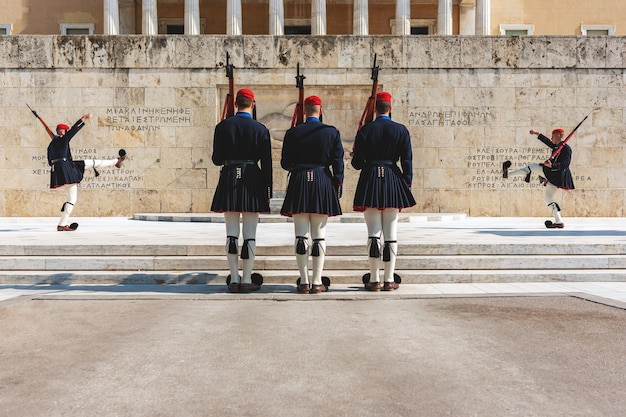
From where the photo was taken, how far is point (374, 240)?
684 cm

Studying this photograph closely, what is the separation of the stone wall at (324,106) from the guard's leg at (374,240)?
994 cm

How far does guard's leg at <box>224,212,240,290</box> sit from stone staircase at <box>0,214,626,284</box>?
2.57 feet

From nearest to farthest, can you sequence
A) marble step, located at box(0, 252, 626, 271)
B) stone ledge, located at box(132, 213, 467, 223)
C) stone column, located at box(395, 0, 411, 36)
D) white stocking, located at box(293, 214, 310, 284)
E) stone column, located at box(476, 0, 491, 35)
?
white stocking, located at box(293, 214, 310, 284)
marble step, located at box(0, 252, 626, 271)
stone ledge, located at box(132, 213, 467, 223)
stone column, located at box(395, 0, 411, 36)
stone column, located at box(476, 0, 491, 35)

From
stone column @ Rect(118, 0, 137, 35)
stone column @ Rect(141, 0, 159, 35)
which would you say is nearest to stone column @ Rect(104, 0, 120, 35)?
stone column @ Rect(141, 0, 159, 35)

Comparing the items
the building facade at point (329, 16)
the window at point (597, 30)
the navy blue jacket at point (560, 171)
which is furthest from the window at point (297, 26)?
the navy blue jacket at point (560, 171)

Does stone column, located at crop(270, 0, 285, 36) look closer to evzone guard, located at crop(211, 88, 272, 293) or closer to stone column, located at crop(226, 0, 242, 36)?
stone column, located at crop(226, 0, 242, 36)

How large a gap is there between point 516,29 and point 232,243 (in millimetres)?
34599

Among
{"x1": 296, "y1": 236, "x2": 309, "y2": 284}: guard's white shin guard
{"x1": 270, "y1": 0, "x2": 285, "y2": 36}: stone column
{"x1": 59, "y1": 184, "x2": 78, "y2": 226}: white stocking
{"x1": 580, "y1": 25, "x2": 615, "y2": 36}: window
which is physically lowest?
{"x1": 296, "y1": 236, "x2": 309, "y2": 284}: guard's white shin guard

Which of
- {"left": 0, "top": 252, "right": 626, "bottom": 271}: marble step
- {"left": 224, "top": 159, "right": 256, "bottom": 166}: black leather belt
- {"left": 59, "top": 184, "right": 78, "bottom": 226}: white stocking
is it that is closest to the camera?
{"left": 224, "top": 159, "right": 256, "bottom": 166}: black leather belt

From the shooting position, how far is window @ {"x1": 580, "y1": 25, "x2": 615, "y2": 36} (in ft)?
117

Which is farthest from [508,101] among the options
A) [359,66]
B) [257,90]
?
[257,90]

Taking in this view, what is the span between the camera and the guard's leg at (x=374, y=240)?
6.83 m

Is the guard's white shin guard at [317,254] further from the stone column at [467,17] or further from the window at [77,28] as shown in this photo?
the window at [77,28]

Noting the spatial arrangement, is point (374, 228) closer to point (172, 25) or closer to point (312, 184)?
point (312, 184)
